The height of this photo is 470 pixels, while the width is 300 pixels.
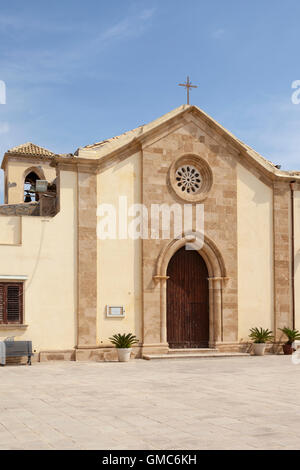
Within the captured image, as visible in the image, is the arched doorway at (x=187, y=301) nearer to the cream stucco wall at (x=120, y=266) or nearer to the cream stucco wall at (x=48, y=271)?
the cream stucco wall at (x=120, y=266)

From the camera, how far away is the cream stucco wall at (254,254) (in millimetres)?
22547

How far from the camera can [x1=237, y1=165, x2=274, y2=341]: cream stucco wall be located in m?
22.5

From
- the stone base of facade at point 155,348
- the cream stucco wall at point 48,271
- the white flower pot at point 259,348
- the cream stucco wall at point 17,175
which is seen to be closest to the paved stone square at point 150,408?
the cream stucco wall at point 48,271

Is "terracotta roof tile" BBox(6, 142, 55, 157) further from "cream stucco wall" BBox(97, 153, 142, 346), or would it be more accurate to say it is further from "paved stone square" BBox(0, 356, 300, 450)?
"paved stone square" BBox(0, 356, 300, 450)

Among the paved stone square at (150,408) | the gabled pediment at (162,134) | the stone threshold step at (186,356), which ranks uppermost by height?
the gabled pediment at (162,134)

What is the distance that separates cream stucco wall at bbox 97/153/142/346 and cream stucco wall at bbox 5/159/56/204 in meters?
12.3

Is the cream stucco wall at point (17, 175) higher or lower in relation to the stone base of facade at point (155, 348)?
higher

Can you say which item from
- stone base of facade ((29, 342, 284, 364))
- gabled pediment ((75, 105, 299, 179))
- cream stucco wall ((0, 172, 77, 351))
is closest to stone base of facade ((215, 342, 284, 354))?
stone base of facade ((29, 342, 284, 364))

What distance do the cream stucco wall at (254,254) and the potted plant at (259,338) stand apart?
0.23m

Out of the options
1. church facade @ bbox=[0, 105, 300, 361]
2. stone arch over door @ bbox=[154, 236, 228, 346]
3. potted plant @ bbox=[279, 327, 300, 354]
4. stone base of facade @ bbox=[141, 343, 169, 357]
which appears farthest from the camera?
potted plant @ bbox=[279, 327, 300, 354]

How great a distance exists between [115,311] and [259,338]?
569 cm

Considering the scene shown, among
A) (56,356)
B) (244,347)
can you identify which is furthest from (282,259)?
(56,356)
